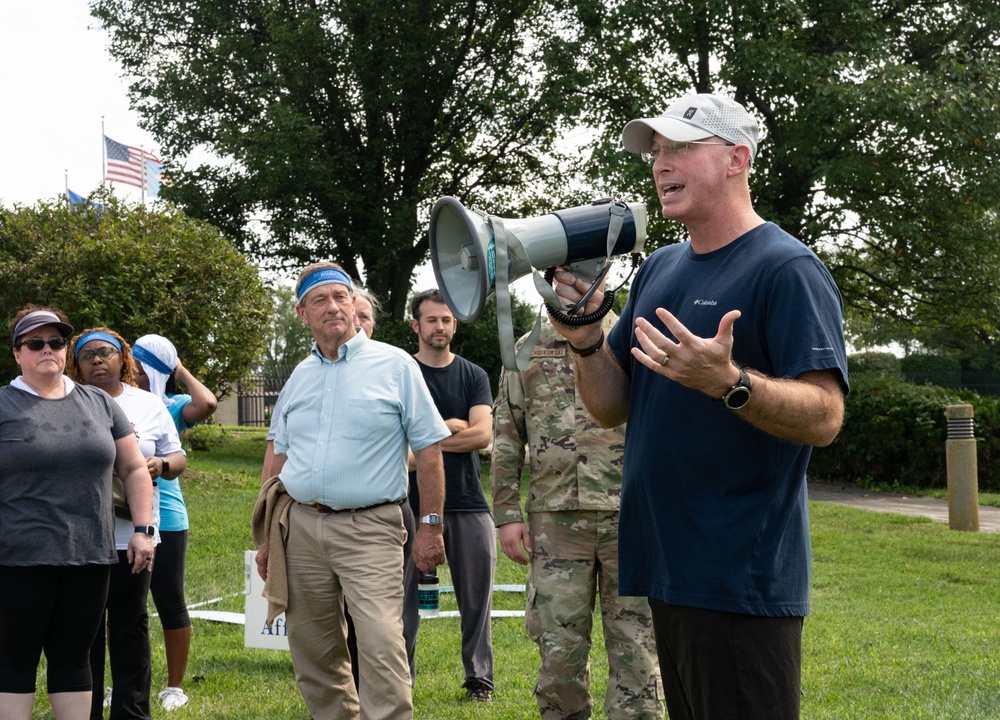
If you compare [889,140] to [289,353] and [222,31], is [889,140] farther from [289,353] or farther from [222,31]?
[289,353]

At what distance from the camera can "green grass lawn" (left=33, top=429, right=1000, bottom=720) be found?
564cm

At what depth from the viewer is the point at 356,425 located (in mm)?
4742

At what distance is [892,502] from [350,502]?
40.6 ft

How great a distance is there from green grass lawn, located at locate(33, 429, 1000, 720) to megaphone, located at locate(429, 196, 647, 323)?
3.36 m

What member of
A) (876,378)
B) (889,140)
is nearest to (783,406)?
(876,378)

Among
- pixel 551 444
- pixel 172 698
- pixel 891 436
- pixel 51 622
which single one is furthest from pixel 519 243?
pixel 891 436

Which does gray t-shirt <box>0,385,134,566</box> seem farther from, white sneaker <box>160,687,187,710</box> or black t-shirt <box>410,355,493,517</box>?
black t-shirt <box>410,355,493,517</box>

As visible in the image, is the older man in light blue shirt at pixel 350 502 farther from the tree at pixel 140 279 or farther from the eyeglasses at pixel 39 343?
the tree at pixel 140 279

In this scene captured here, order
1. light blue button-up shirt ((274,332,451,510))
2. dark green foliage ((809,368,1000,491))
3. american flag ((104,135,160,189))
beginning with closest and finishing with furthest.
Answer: light blue button-up shirt ((274,332,451,510)) < dark green foliage ((809,368,1000,491)) < american flag ((104,135,160,189))

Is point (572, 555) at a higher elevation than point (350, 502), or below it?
below

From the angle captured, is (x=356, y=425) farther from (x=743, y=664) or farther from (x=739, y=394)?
(x=739, y=394)

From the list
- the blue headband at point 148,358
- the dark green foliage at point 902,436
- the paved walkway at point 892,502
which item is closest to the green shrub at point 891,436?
the dark green foliage at point 902,436

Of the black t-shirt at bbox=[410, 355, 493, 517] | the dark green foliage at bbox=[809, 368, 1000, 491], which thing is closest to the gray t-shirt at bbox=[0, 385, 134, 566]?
the black t-shirt at bbox=[410, 355, 493, 517]

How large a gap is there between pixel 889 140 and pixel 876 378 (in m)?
4.54
